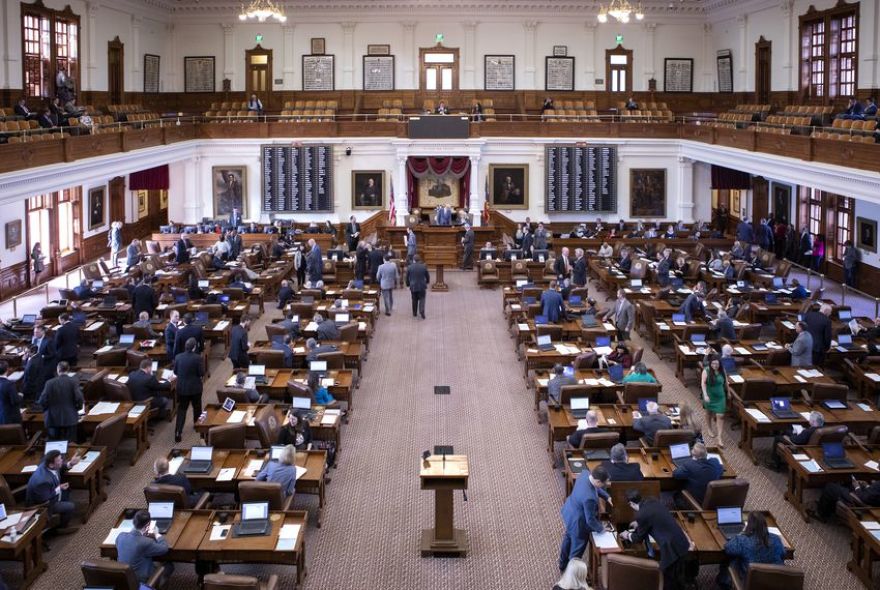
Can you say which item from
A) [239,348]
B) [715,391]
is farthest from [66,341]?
[715,391]

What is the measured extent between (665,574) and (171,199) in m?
27.4

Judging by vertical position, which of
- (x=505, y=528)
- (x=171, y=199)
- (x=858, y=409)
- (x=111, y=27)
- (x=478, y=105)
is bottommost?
(x=505, y=528)

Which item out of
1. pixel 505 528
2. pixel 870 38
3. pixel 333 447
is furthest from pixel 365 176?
pixel 505 528

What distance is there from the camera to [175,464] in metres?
11.2

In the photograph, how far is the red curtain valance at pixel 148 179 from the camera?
3156 centimetres

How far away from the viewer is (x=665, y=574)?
8.92 metres

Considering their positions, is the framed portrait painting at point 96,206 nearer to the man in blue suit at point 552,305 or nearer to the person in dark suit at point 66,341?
the person in dark suit at point 66,341

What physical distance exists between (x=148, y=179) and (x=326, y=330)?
A: 17.6m

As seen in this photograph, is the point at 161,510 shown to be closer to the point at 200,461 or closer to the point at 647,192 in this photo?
the point at 200,461

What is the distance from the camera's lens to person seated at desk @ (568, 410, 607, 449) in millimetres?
11655

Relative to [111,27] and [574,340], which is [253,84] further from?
[574,340]

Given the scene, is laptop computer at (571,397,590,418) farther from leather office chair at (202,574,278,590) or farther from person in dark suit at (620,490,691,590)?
leather office chair at (202,574,278,590)

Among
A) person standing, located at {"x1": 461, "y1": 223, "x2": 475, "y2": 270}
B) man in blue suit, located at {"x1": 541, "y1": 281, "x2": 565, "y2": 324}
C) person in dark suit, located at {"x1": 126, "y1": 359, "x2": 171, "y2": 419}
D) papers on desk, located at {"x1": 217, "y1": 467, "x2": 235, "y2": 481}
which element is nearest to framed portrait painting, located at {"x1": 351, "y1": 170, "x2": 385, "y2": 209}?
person standing, located at {"x1": 461, "y1": 223, "x2": 475, "y2": 270}

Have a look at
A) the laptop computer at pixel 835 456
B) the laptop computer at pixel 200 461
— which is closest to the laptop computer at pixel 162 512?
the laptop computer at pixel 200 461
